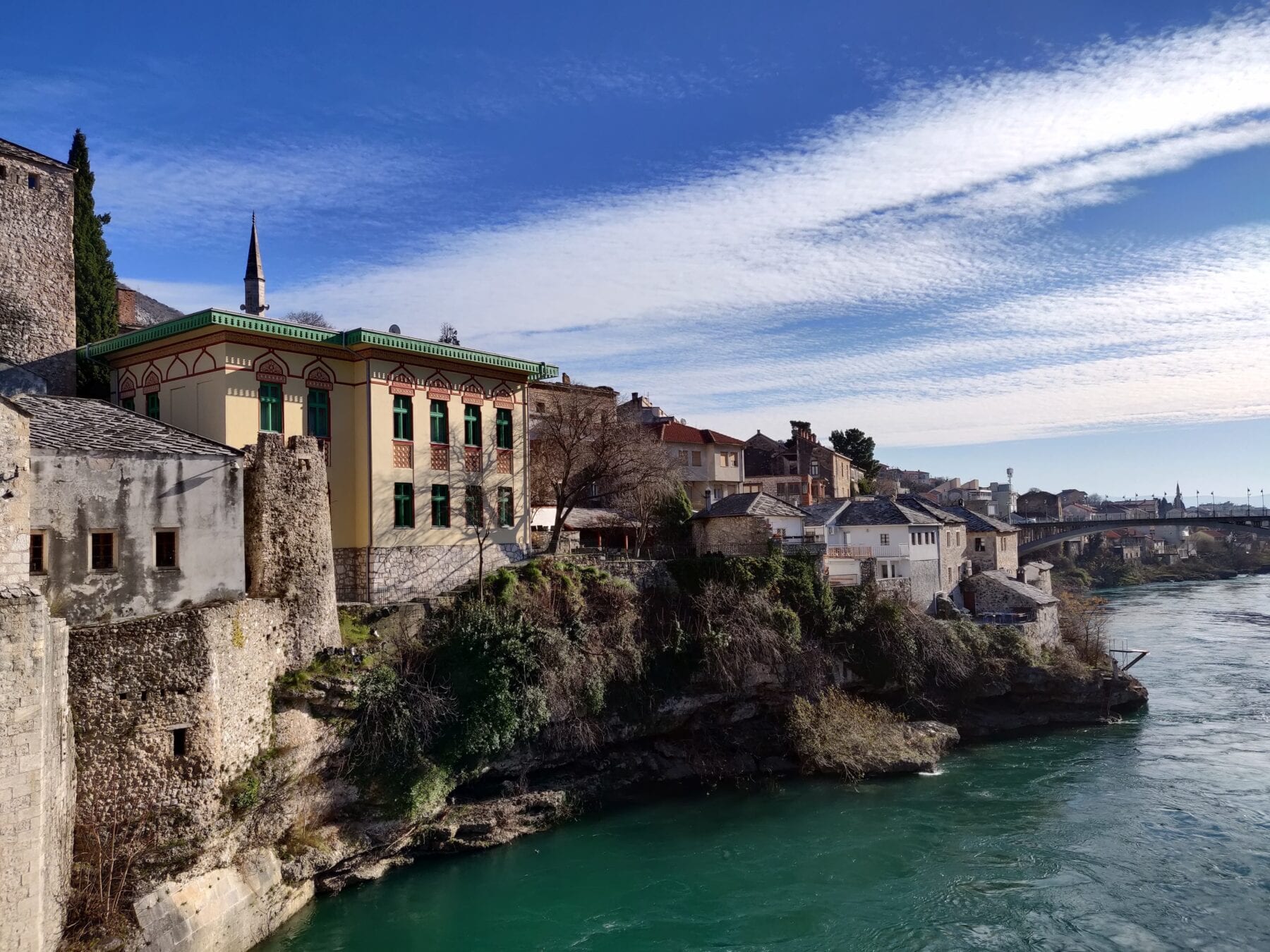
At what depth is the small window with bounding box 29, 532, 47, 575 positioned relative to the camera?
658 inches

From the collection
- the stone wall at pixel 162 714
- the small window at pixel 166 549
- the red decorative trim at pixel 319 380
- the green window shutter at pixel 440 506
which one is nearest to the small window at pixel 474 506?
the green window shutter at pixel 440 506

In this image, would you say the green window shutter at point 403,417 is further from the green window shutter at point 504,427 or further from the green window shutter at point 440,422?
the green window shutter at point 504,427

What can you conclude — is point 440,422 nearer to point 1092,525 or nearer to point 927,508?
point 927,508

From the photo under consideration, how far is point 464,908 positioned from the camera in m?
20.0

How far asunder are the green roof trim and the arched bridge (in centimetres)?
6063

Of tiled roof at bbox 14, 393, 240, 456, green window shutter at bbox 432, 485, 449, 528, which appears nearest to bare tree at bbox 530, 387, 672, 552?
green window shutter at bbox 432, 485, 449, 528

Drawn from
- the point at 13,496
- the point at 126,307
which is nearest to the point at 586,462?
the point at 126,307

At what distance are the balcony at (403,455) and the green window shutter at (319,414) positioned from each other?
6.20 feet

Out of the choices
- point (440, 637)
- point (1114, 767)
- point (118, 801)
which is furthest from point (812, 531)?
point (118, 801)

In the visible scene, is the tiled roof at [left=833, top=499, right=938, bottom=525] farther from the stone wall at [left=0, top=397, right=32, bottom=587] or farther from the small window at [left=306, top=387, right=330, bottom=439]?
the stone wall at [left=0, top=397, right=32, bottom=587]

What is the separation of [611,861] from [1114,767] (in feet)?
53.4

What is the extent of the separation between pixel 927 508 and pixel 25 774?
3891 cm

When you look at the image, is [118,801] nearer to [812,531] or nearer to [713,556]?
[713,556]

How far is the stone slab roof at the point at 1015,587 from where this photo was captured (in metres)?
40.2
